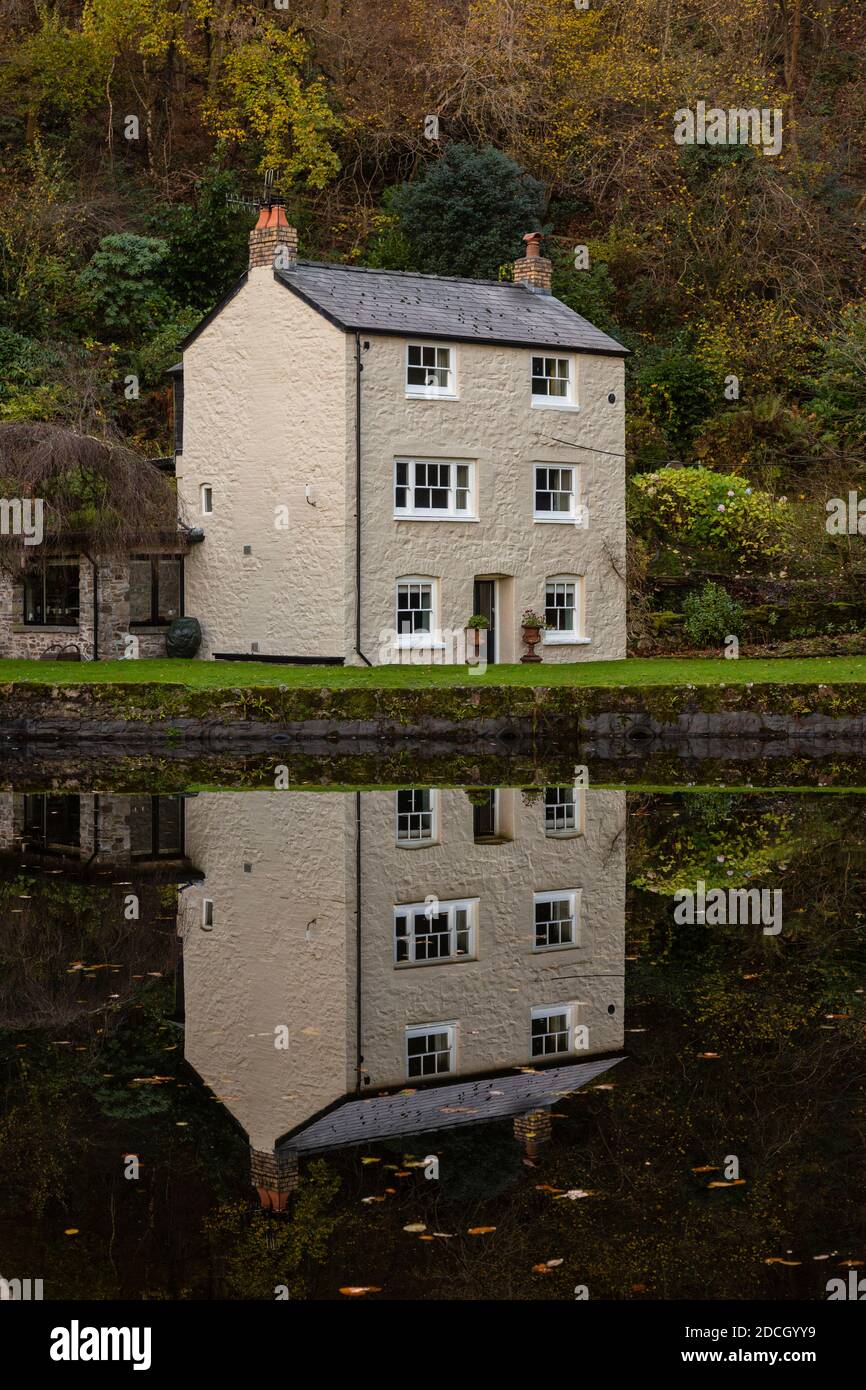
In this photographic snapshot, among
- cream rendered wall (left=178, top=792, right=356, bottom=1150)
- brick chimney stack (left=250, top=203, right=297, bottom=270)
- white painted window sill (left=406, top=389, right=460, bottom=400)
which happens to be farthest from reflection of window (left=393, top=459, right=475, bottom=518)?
cream rendered wall (left=178, top=792, right=356, bottom=1150)

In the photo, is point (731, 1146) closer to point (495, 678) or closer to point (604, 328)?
point (495, 678)

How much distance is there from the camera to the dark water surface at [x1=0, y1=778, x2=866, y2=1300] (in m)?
6.30

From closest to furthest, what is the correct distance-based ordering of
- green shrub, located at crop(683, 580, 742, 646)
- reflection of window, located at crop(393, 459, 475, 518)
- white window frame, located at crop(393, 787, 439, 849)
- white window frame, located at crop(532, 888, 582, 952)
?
white window frame, located at crop(532, 888, 582, 952), white window frame, located at crop(393, 787, 439, 849), reflection of window, located at crop(393, 459, 475, 518), green shrub, located at crop(683, 580, 742, 646)

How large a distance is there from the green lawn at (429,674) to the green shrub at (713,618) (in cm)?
340

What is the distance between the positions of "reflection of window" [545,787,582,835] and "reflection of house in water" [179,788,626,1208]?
10 centimetres

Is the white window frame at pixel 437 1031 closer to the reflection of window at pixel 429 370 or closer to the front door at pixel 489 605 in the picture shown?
the reflection of window at pixel 429 370

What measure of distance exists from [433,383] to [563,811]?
17.5 meters

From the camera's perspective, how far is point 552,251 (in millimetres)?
47375

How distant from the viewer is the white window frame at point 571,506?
118 ft

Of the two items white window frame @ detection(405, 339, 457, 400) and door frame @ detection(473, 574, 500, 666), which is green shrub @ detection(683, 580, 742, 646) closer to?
door frame @ detection(473, 574, 500, 666)

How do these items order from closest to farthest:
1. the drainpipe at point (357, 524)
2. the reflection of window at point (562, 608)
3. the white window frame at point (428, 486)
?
the drainpipe at point (357, 524) → the white window frame at point (428, 486) → the reflection of window at point (562, 608)

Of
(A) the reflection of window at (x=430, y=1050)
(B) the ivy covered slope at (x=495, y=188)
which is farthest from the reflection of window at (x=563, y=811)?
(B) the ivy covered slope at (x=495, y=188)

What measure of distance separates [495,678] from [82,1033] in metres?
21.0

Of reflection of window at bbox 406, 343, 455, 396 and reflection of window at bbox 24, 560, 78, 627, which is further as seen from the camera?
reflection of window at bbox 24, 560, 78, 627
